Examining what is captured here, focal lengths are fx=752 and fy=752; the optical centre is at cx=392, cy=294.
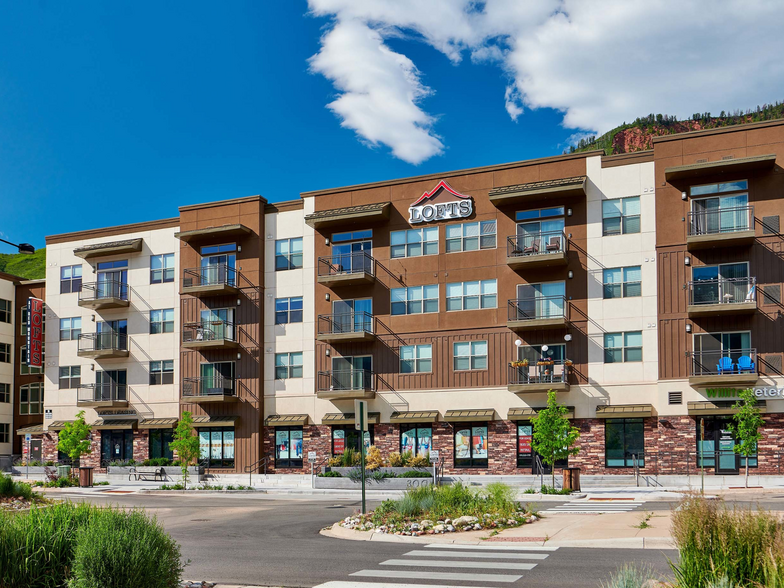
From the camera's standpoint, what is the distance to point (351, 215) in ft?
136

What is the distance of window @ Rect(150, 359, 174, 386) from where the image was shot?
154 feet

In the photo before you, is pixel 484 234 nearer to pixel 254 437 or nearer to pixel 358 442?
pixel 358 442

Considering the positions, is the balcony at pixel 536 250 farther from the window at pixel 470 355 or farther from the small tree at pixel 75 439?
the small tree at pixel 75 439

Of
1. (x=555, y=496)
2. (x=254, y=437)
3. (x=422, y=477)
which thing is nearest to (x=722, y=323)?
(x=555, y=496)

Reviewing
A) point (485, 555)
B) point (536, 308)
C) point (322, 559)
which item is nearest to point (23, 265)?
point (536, 308)

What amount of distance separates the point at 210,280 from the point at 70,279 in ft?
42.1

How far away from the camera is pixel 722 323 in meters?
34.2

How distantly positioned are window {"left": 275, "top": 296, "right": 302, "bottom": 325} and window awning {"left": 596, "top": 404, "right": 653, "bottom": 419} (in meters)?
17.8

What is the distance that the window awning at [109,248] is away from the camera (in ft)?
158

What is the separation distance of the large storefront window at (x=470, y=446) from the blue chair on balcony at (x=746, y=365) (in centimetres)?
1245

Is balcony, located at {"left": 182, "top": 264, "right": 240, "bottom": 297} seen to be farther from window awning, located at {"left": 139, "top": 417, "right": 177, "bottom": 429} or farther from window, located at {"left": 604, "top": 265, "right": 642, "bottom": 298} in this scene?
window, located at {"left": 604, "top": 265, "right": 642, "bottom": 298}

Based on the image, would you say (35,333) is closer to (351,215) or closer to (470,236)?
(351,215)

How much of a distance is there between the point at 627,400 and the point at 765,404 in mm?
5881

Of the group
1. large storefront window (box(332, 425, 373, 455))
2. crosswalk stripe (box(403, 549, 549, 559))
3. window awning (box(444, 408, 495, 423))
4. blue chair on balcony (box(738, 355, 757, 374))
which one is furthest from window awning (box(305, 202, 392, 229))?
crosswalk stripe (box(403, 549, 549, 559))
